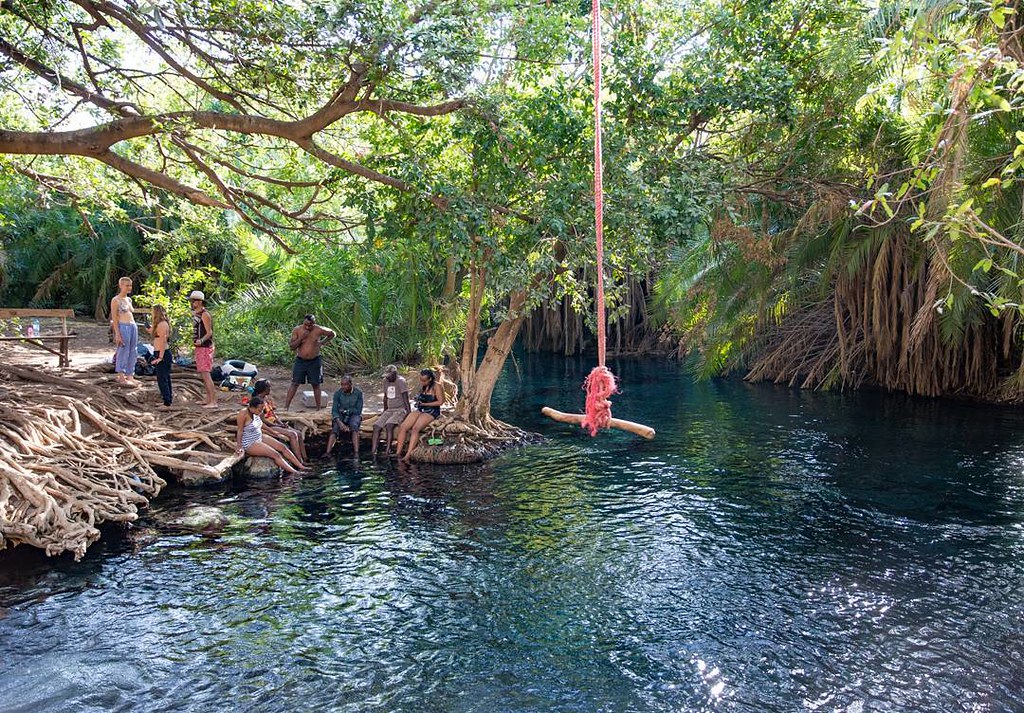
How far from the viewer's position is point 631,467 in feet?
44.5

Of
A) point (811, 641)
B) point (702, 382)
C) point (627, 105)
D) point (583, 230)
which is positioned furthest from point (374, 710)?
point (702, 382)

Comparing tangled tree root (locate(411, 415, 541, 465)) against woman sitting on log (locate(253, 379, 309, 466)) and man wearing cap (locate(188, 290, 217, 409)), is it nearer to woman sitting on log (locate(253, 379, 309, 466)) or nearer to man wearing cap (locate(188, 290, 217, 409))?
woman sitting on log (locate(253, 379, 309, 466))

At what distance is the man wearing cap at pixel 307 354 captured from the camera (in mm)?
14680

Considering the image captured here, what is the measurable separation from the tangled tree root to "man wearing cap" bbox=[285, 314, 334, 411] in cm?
233

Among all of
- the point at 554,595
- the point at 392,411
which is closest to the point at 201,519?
the point at 392,411

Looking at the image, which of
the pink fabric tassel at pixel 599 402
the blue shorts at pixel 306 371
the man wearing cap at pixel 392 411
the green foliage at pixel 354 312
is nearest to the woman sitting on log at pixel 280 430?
the man wearing cap at pixel 392 411

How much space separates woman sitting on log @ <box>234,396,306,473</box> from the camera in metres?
12.8

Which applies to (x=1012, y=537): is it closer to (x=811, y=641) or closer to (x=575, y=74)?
(x=811, y=641)

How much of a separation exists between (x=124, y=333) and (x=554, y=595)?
9284 millimetres

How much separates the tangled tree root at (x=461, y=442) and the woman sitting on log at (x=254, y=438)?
2.14 m

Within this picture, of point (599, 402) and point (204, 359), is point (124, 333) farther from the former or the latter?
point (599, 402)

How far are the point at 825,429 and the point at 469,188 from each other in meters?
8.19

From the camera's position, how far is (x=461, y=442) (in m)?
14.2

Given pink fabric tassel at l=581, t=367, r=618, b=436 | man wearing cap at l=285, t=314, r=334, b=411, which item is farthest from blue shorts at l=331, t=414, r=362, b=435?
pink fabric tassel at l=581, t=367, r=618, b=436
